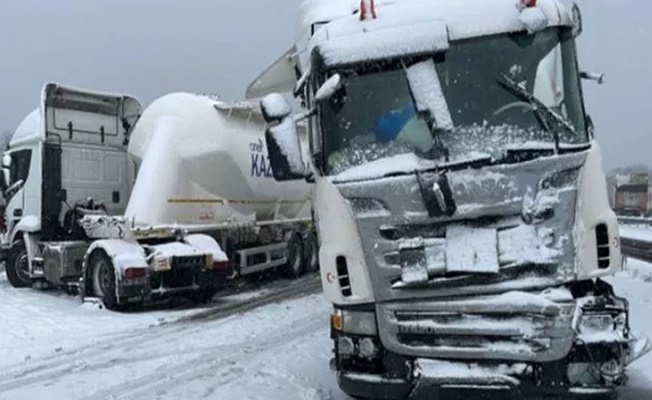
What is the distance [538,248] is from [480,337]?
2.45 feet

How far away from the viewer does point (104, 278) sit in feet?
40.7

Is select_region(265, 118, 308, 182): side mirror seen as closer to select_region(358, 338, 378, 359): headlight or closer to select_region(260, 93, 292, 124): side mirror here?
select_region(260, 93, 292, 124): side mirror

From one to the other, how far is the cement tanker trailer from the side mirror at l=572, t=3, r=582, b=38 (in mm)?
8028

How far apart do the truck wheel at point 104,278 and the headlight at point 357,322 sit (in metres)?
7.21

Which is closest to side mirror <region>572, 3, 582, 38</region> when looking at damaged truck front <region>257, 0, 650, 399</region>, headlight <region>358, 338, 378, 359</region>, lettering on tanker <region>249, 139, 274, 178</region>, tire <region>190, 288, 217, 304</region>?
damaged truck front <region>257, 0, 650, 399</region>

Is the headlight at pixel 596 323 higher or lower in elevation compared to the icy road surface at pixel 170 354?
higher

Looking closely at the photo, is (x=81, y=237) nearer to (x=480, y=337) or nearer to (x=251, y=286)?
(x=251, y=286)

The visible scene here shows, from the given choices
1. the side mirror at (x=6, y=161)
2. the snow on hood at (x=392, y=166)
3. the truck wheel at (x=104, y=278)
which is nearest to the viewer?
the snow on hood at (x=392, y=166)

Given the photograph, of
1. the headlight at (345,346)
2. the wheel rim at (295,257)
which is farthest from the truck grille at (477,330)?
the wheel rim at (295,257)

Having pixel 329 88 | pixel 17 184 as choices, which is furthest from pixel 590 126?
pixel 17 184

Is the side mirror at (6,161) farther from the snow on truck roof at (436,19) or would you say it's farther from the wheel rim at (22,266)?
the snow on truck roof at (436,19)

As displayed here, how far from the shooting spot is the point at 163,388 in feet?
23.1

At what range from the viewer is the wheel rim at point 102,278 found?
40.2ft

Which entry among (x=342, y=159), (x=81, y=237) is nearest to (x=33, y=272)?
(x=81, y=237)
